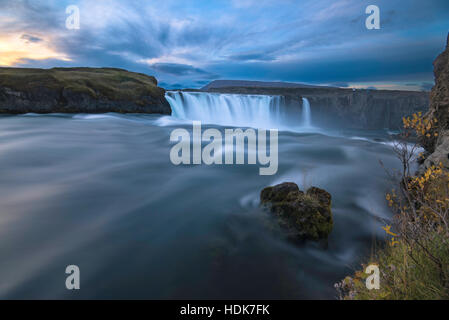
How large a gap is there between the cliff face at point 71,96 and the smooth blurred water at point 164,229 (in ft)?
59.8

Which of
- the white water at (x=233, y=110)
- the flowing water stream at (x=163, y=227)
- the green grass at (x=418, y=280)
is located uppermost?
the white water at (x=233, y=110)

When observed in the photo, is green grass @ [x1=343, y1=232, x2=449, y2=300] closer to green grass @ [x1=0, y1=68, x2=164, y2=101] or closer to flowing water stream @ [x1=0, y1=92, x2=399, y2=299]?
flowing water stream @ [x1=0, y1=92, x2=399, y2=299]

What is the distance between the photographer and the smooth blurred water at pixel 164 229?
393 cm

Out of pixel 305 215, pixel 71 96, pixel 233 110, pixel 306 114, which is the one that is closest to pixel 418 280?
pixel 305 215

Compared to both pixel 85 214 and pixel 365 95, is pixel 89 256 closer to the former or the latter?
pixel 85 214

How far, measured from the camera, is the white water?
33188 mm

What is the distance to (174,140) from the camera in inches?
625

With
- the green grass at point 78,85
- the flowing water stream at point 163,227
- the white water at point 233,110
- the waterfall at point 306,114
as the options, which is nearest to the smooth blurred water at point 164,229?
the flowing water stream at point 163,227

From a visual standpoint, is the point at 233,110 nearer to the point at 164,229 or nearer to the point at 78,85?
the point at 78,85

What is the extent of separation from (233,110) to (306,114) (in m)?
16.3

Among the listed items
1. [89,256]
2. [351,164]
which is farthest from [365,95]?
[89,256]

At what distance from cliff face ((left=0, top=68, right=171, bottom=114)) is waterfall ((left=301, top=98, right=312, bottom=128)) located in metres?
25.3

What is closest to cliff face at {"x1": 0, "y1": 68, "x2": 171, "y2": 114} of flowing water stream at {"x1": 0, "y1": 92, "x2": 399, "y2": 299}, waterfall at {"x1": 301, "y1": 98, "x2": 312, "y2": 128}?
flowing water stream at {"x1": 0, "y1": 92, "x2": 399, "y2": 299}

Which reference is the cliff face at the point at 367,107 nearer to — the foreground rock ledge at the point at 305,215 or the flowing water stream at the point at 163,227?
the flowing water stream at the point at 163,227
